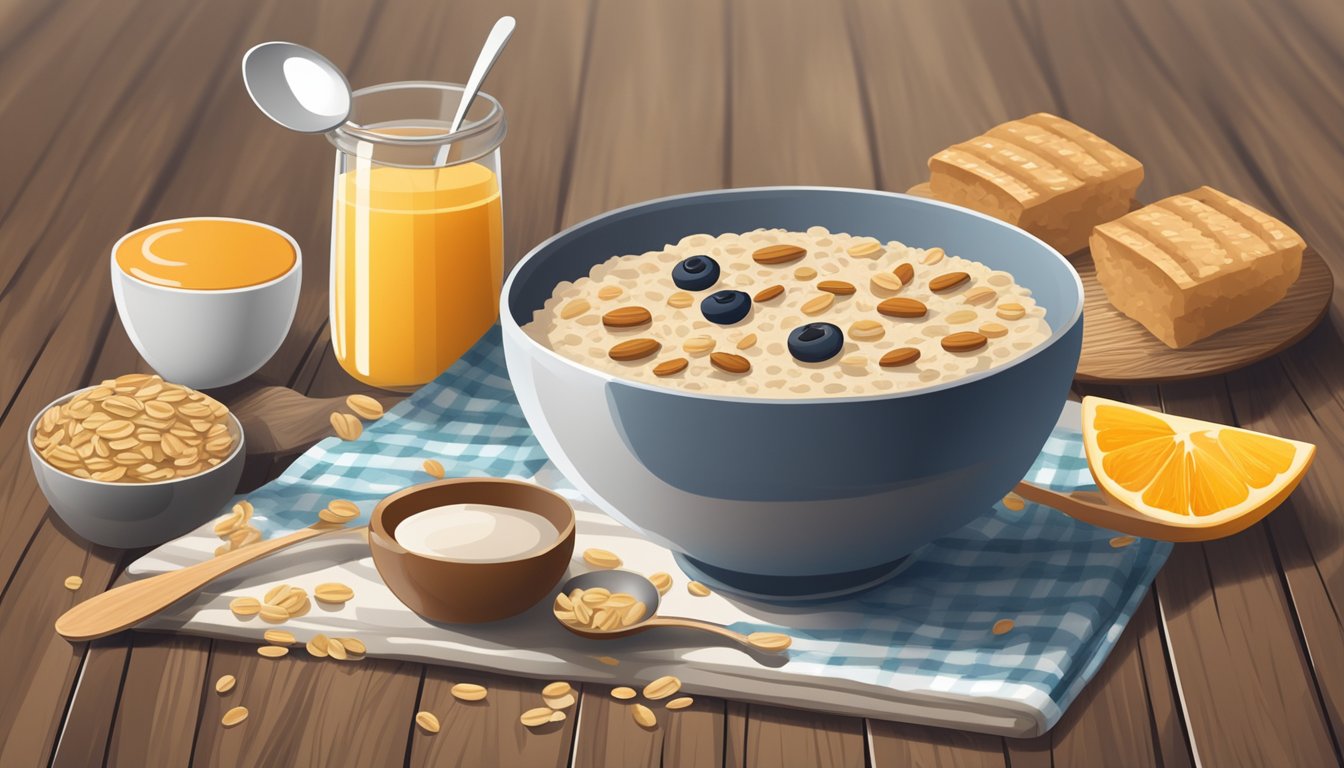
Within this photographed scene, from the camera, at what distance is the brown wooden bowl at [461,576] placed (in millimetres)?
1076

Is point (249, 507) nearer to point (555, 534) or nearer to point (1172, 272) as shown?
point (555, 534)

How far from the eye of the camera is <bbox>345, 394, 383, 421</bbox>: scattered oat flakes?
141cm

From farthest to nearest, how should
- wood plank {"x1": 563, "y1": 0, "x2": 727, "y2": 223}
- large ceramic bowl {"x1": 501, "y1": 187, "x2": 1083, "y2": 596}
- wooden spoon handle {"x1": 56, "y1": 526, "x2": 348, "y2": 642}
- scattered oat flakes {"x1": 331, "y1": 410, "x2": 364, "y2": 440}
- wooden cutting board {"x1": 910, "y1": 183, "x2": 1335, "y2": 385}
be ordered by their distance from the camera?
wood plank {"x1": 563, "y1": 0, "x2": 727, "y2": 223}, wooden cutting board {"x1": 910, "y1": 183, "x2": 1335, "y2": 385}, scattered oat flakes {"x1": 331, "y1": 410, "x2": 364, "y2": 440}, wooden spoon handle {"x1": 56, "y1": 526, "x2": 348, "y2": 642}, large ceramic bowl {"x1": 501, "y1": 187, "x2": 1083, "y2": 596}

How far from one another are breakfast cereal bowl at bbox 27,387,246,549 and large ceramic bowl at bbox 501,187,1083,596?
287 millimetres

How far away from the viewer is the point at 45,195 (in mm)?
1851

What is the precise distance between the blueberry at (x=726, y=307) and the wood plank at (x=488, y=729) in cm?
30

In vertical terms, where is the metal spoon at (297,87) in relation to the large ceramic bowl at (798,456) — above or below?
above

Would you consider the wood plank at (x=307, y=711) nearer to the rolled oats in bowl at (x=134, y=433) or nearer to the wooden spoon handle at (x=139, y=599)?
the wooden spoon handle at (x=139, y=599)

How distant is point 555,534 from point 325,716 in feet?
0.71

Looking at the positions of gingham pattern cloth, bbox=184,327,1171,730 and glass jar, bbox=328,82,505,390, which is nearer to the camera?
gingham pattern cloth, bbox=184,327,1171,730

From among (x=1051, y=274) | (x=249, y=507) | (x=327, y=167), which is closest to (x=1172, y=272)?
(x=1051, y=274)

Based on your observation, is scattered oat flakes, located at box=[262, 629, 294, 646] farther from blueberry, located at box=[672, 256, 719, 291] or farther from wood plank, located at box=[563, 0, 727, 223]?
wood plank, located at box=[563, 0, 727, 223]

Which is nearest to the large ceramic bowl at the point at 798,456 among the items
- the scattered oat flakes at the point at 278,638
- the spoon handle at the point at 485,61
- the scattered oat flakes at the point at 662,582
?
the scattered oat flakes at the point at 662,582

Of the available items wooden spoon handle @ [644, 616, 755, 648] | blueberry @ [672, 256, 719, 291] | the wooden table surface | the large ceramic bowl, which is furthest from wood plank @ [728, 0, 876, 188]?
wooden spoon handle @ [644, 616, 755, 648]
